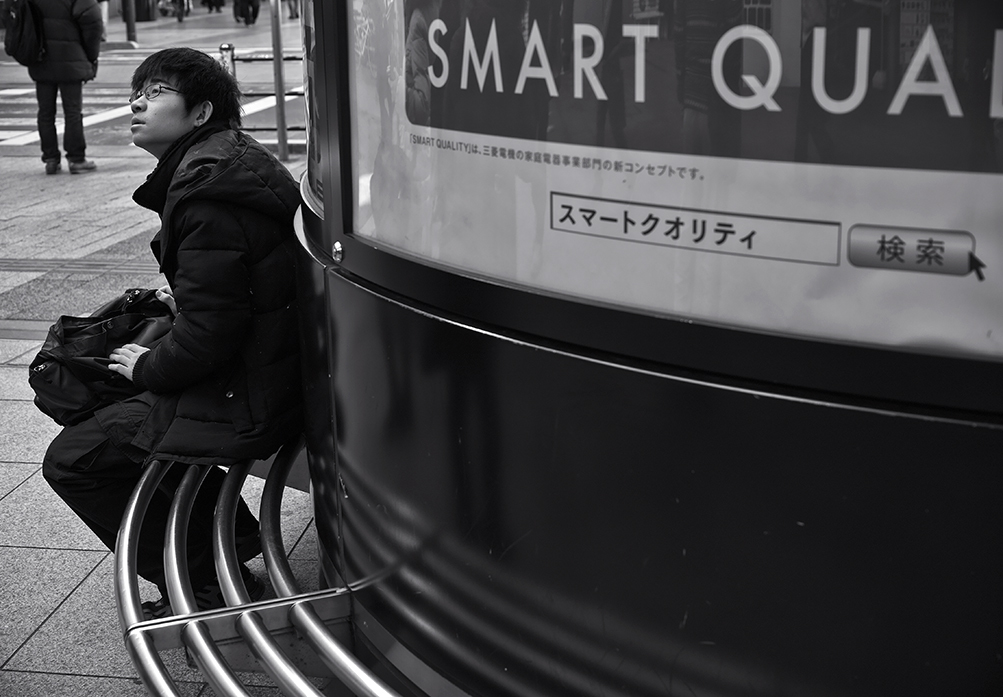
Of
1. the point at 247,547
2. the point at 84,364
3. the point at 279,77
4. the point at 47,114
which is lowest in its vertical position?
the point at 247,547

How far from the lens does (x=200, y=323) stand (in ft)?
9.02

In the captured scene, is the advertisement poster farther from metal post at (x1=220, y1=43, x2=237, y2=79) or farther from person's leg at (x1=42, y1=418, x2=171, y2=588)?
metal post at (x1=220, y1=43, x2=237, y2=79)

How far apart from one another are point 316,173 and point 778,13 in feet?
4.44

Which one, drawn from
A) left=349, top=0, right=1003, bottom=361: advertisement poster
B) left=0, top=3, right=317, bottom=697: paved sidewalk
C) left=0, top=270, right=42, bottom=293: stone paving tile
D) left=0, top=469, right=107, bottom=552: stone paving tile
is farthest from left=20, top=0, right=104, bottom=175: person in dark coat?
left=349, top=0, right=1003, bottom=361: advertisement poster

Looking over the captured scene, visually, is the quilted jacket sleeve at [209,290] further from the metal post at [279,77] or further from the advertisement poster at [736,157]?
the metal post at [279,77]

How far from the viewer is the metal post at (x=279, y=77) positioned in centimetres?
1035

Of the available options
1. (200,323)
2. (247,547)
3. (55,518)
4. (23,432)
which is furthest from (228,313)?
(23,432)

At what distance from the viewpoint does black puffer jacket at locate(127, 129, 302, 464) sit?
9.00 ft

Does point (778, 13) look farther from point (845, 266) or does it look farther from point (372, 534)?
point (372, 534)

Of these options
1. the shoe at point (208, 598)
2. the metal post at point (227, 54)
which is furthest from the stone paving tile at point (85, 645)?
the metal post at point (227, 54)

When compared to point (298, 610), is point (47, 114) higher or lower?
higher

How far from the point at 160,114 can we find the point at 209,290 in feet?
1.99

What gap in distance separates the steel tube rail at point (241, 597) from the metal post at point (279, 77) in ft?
26.5

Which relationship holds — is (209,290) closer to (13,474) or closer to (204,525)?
(204,525)
